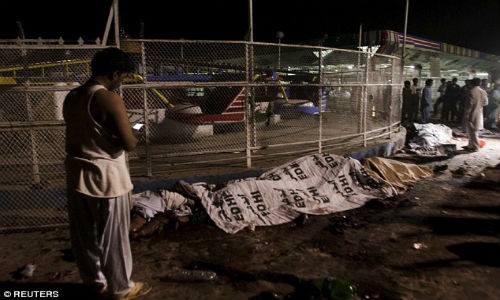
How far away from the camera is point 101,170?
2732 mm

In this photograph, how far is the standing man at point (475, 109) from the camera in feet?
32.9

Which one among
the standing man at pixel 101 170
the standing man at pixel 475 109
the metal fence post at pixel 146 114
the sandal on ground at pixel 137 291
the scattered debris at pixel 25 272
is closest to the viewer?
the standing man at pixel 101 170

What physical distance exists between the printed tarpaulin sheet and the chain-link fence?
70 centimetres

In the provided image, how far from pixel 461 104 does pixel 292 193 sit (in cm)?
1314

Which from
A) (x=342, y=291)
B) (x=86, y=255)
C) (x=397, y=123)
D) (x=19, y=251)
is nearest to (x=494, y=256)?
(x=342, y=291)

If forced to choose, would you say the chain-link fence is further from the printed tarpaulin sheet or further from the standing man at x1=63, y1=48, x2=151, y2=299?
the standing man at x1=63, y1=48, x2=151, y2=299

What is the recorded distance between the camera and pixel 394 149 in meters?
9.54

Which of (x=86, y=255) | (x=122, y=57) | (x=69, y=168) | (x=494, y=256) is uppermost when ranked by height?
(x=122, y=57)

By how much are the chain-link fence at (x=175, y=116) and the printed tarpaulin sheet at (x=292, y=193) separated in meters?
0.70

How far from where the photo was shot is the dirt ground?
337 centimetres

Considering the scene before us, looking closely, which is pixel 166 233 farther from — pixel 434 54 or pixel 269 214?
pixel 434 54

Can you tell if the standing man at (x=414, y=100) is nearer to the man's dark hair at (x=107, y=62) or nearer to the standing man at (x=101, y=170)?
the standing man at (x=101, y=170)

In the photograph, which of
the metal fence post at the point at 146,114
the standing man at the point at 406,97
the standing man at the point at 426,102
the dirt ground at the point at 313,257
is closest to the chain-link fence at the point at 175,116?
the metal fence post at the point at 146,114

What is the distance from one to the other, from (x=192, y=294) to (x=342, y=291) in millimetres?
1382
